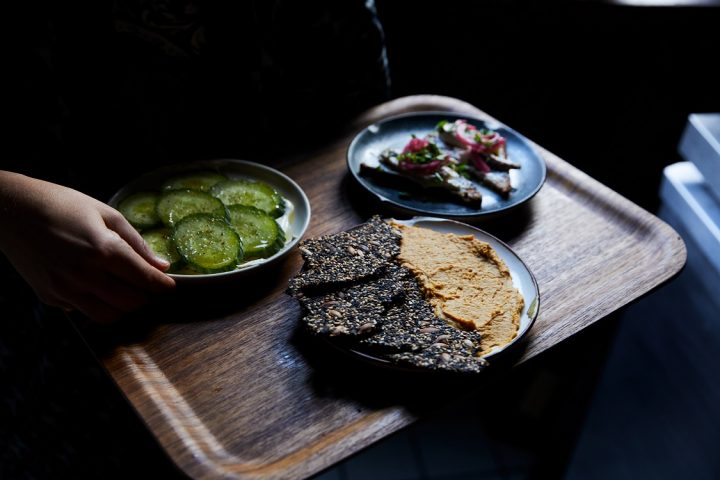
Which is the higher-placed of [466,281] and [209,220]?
[209,220]

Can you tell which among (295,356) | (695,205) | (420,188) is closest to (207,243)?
(295,356)

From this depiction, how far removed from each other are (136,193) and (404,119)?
0.77m

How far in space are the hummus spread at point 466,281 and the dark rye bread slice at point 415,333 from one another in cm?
3

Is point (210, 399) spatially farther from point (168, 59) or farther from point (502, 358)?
point (168, 59)

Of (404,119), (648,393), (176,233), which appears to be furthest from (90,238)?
(648,393)

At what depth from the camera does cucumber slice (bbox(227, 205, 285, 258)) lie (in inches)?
48.4

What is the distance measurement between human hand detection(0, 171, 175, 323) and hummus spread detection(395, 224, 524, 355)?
49cm

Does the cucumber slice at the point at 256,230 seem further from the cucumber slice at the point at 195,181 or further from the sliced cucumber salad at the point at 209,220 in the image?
the cucumber slice at the point at 195,181

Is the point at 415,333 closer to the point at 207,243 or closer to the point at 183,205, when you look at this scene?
the point at 207,243

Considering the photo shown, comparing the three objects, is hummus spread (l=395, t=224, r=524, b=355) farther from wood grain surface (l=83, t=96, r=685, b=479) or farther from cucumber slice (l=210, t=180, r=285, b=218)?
cucumber slice (l=210, t=180, r=285, b=218)

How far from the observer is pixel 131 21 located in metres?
1.28

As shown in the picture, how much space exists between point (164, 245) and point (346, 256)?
37 centimetres

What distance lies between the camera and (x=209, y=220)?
48.7 inches

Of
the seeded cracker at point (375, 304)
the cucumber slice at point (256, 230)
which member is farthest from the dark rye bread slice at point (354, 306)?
the cucumber slice at point (256, 230)
